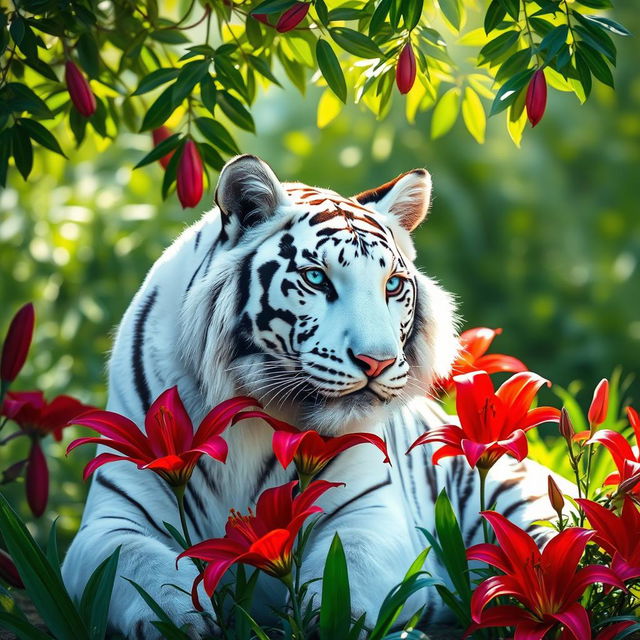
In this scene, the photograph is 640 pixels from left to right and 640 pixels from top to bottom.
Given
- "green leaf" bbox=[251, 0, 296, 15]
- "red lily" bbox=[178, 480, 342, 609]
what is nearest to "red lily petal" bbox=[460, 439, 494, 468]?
"red lily" bbox=[178, 480, 342, 609]

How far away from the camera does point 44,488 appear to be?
8.09 feet

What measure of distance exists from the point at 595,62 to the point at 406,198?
495 mm

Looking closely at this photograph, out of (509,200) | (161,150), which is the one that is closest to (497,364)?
(161,150)

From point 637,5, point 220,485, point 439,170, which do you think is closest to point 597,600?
point 220,485

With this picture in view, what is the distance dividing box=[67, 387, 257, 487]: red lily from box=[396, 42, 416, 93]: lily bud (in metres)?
0.67

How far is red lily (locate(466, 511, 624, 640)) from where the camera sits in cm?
154

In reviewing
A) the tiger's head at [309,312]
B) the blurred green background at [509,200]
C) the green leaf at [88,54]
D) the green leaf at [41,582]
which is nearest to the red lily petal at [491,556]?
the tiger's head at [309,312]

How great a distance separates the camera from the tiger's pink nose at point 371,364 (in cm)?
177

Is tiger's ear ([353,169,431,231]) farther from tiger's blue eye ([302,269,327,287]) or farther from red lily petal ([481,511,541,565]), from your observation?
red lily petal ([481,511,541,565])

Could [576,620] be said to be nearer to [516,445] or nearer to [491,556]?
[491,556]

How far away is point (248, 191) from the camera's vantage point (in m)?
1.97

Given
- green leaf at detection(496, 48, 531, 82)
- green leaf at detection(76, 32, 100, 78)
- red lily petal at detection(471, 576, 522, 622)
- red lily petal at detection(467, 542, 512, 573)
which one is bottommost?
red lily petal at detection(471, 576, 522, 622)

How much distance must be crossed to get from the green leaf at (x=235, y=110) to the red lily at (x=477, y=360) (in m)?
0.67

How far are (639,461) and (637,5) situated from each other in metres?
7.33
